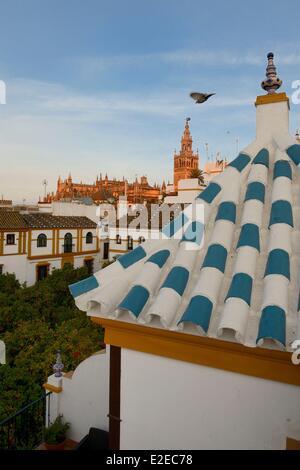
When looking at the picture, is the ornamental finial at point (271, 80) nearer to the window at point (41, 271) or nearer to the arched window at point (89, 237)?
the window at point (41, 271)

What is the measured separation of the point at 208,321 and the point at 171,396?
897 mm

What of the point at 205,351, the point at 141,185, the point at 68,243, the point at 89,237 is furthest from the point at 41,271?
the point at 141,185

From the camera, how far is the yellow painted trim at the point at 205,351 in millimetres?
2654

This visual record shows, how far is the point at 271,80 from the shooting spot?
14.1 ft

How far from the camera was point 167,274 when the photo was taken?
10.8ft

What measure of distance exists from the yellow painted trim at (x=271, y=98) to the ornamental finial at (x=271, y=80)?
0.09 m

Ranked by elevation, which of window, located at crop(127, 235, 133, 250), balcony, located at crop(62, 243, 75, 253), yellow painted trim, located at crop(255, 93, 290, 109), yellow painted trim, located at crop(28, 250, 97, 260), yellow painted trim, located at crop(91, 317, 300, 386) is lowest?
yellow painted trim, located at crop(28, 250, 97, 260)

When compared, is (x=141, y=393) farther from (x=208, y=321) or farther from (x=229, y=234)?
(x=229, y=234)

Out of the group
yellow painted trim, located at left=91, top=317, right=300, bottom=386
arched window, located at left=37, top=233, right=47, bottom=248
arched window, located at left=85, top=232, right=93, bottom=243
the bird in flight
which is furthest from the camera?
arched window, located at left=85, top=232, right=93, bottom=243

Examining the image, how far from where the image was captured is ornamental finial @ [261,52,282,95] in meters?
4.29

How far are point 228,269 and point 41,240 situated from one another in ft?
90.7

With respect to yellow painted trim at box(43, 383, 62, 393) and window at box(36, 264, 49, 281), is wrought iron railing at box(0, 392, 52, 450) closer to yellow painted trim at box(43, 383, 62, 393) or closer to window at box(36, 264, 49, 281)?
yellow painted trim at box(43, 383, 62, 393)

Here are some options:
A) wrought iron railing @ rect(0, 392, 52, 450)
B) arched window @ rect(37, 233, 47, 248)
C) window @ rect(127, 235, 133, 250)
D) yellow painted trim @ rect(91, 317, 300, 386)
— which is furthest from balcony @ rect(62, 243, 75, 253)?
yellow painted trim @ rect(91, 317, 300, 386)

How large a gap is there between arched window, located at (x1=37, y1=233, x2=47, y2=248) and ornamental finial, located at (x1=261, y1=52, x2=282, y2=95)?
87.7 ft
